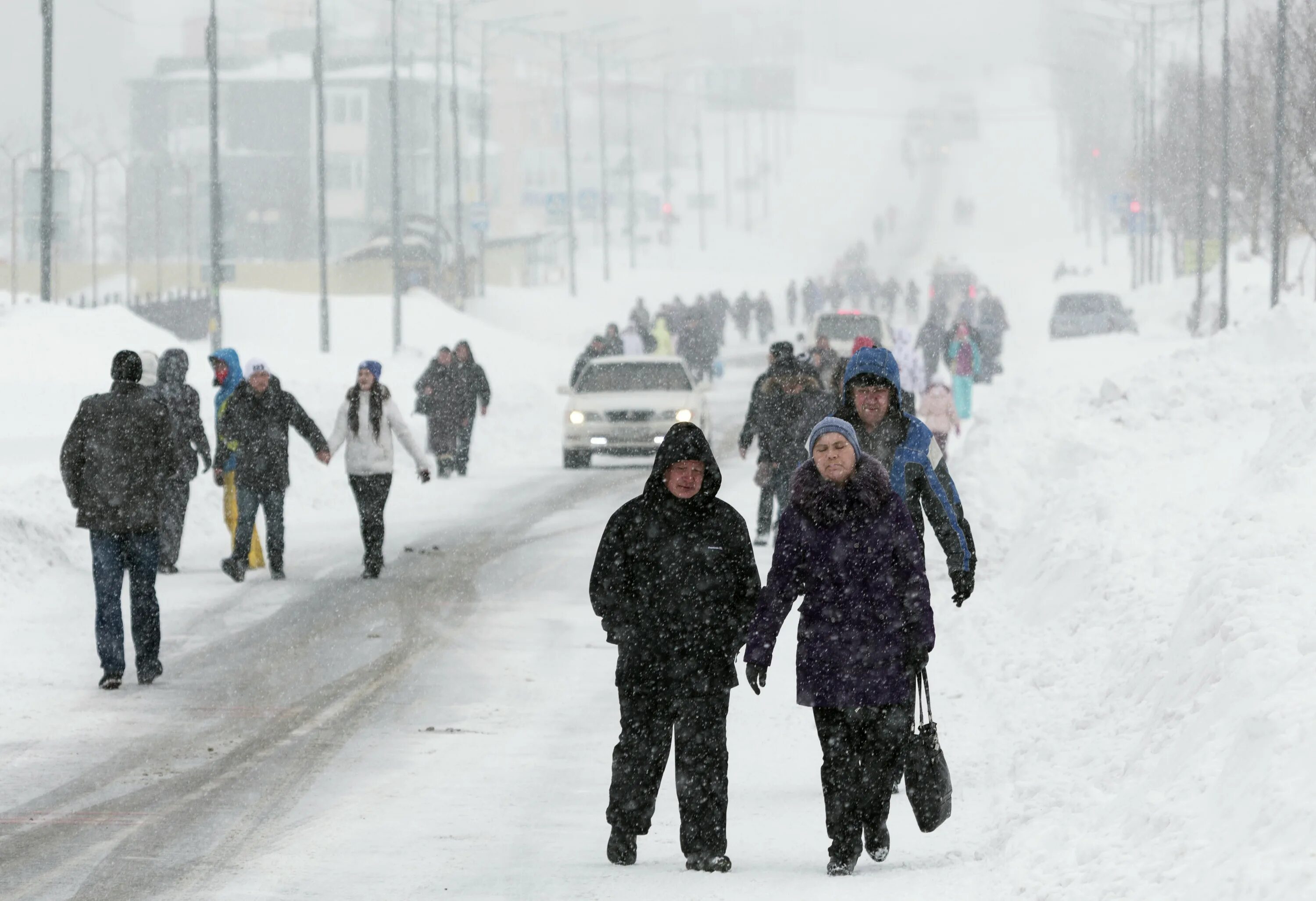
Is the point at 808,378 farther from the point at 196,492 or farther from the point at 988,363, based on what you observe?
the point at 988,363

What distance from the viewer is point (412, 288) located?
206ft

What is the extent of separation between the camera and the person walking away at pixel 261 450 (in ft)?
52.1

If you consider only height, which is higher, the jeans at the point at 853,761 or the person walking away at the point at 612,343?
the person walking away at the point at 612,343

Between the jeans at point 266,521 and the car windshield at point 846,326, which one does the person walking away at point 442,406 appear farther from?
the car windshield at point 846,326

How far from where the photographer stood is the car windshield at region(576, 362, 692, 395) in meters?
27.5

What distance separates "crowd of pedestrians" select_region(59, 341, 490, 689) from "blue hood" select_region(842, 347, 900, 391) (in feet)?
15.6

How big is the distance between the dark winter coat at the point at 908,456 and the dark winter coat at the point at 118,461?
4747 millimetres

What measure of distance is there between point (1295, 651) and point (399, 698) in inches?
215

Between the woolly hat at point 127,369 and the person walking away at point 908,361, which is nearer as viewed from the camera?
the woolly hat at point 127,369

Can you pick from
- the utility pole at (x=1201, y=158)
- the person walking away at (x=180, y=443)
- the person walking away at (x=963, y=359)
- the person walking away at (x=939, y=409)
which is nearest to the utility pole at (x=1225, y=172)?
the utility pole at (x=1201, y=158)

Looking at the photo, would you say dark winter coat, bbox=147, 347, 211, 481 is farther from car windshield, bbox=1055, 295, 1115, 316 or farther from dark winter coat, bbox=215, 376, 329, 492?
car windshield, bbox=1055, 295, 1115, 316

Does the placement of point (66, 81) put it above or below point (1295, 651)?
above

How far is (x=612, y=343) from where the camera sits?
33.9 m

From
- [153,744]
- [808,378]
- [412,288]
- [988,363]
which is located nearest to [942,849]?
[153,744]
